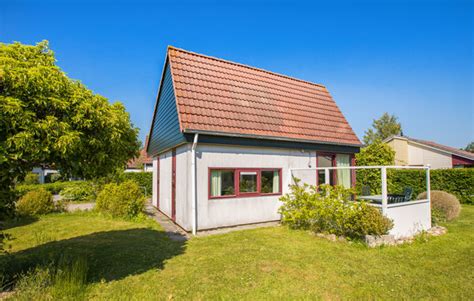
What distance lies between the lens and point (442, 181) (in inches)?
614

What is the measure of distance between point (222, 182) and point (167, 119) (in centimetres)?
404

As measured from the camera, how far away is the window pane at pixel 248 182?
9.27m

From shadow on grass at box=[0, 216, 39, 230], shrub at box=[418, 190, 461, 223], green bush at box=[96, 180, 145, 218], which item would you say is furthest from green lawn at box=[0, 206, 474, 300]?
green bush at box=[96, 180, 145, 218]

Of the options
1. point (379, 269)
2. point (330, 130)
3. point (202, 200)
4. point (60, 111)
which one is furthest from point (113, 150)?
point (330, 130)

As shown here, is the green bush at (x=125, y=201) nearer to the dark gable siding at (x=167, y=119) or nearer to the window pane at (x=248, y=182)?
the dark gable siding at (x=167, y=119)

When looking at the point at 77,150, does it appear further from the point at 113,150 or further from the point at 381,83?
the point at 381,83

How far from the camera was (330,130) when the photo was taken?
40.2 feet

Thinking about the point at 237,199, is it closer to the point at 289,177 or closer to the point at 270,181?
the point at 270,181

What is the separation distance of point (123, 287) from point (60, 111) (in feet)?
10.8

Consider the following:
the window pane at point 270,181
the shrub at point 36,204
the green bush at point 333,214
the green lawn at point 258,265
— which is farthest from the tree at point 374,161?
the shrub at point 36,204

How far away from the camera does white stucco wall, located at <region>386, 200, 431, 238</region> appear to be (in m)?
7.57

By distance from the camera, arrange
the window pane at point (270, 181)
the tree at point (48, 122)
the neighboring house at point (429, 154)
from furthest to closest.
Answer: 1. the neighboring house at point (429, 154)
2. the window pane at point (270, 181)
3. the tree at point (48, 122)

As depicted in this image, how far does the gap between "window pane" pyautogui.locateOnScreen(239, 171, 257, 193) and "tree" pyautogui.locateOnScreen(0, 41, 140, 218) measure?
5.03 m

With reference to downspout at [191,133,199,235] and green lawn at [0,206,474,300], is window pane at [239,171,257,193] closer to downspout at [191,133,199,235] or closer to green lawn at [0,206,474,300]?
green lawn at [0,206,474,300]
